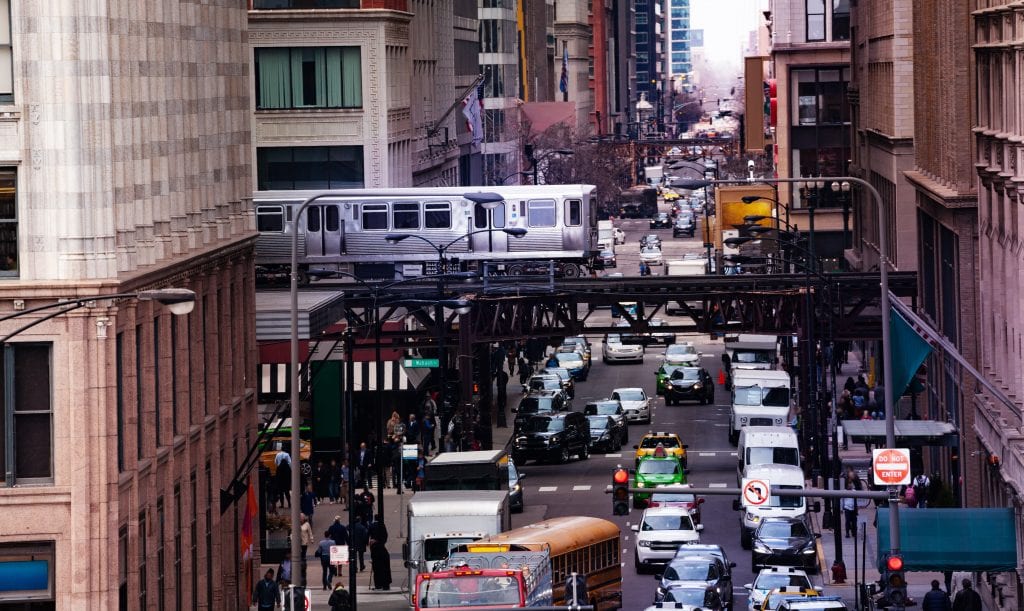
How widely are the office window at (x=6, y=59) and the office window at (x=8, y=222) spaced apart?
4.29ft

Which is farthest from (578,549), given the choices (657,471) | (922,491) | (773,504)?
(657,471)

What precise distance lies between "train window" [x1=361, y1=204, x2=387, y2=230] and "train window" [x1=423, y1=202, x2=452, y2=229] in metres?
1.58

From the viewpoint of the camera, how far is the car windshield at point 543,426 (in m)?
74.4

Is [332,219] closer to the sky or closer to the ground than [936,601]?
closer to the sky

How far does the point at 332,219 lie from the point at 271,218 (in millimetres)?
2423

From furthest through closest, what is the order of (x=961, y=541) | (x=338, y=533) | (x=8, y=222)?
1. (x=338, y=533)
2. (x=961, y=541)
3. (x=8, y=222)

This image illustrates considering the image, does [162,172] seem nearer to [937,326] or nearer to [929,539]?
[929,539]

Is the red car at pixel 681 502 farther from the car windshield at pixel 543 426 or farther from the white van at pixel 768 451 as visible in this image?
the car windshield at pixel 543 426

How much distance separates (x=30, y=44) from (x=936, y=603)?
69.3 feet

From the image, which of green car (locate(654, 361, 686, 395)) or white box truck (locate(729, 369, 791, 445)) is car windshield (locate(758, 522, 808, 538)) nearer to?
white box truck (locate(729, 369, 791, 445))

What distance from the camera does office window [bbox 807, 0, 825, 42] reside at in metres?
124

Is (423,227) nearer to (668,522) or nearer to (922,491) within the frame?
(922,491)

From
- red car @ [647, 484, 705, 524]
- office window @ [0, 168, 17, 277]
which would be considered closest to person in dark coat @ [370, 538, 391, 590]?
red car @ [647, 484, 705, 524]

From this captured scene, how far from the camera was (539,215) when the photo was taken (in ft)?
268
